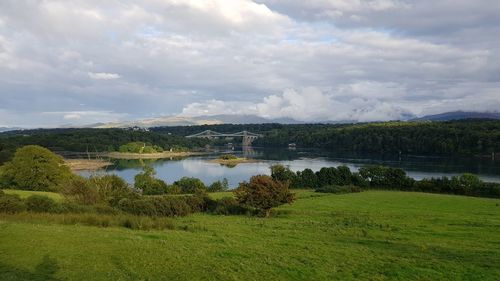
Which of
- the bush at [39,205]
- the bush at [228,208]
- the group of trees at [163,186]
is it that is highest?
the bush at [39,205]

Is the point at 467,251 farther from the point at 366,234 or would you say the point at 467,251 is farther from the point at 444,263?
the point at 366,234

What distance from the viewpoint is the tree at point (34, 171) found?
1828 inches

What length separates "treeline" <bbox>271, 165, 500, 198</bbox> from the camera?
146 ft

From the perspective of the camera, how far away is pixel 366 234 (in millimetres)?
15719

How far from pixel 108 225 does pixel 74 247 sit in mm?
5120

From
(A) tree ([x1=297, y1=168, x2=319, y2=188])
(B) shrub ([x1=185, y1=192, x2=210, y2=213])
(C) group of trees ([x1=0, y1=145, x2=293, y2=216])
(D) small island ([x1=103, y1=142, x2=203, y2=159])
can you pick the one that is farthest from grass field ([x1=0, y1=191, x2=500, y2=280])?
(D) small island ([x1=103, y1=142, x2=203, y2=159])

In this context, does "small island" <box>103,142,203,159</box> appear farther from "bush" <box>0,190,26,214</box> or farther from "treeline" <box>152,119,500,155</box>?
"bush" <box>0,190,26,214</box>

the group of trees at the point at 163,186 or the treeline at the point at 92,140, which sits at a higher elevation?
the treeline at the point at 92,140

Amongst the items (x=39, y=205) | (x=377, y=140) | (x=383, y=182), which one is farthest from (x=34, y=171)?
(x=377, y=140)

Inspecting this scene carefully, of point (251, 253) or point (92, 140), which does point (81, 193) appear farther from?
point (92, 140)

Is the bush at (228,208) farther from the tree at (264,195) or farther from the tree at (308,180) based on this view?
the tree at (308,180)

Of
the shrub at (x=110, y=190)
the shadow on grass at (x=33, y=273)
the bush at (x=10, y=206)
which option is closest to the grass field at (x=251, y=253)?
the shadow on grass at (x=33, y=273)

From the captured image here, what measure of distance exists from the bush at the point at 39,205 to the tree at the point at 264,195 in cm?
1007

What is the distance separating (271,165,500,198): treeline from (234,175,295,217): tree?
1806cm
